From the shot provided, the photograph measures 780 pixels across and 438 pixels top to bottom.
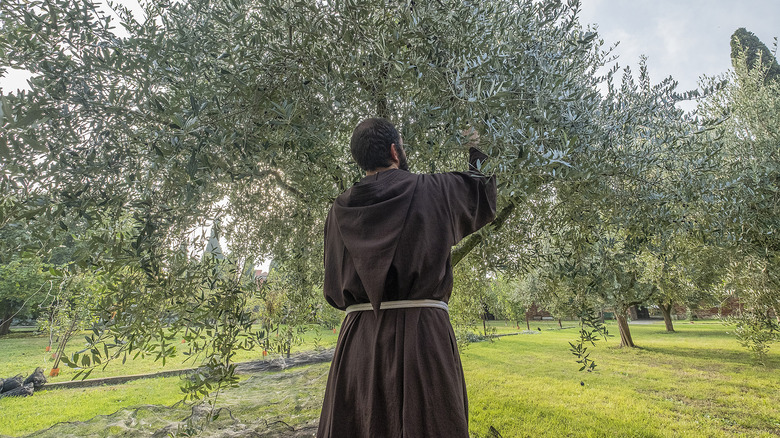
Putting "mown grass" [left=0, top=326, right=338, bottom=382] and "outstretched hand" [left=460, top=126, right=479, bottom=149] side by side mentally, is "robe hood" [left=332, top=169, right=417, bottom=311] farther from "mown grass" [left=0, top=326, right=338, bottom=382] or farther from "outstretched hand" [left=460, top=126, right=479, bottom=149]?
"mown grass" [left=0, top=326, right=338, bottom=382]

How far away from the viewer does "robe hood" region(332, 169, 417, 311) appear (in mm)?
1977

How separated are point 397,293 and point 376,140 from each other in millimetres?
958

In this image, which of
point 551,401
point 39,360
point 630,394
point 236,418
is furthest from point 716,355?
point 39,360

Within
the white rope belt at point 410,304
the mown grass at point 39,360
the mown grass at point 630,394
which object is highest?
the white rope belt at point 410,304

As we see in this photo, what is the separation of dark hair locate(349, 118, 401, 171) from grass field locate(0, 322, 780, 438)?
26.4 ft

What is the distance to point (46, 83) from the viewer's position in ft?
7.98

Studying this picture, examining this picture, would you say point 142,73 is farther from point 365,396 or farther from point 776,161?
point 776,161

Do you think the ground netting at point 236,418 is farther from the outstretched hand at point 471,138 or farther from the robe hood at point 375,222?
the outstretched hand at point 471,138

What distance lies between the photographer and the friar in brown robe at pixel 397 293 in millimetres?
1876

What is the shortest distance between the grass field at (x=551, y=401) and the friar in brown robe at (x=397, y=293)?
737 cm

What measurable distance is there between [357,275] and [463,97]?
4.32 ft

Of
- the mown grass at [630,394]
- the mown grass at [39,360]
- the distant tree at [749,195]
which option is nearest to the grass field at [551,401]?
the mown grass at [630,394]

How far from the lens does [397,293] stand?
2.05m

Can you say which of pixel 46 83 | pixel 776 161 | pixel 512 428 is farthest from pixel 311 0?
pixel 512 428
